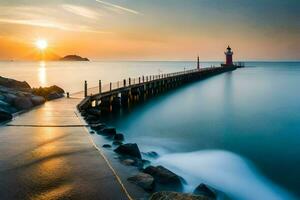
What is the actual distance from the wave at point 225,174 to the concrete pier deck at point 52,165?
8.56 ft

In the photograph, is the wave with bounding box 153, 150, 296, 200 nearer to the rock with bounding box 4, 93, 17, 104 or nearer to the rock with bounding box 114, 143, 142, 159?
the rock with bounding box 114, 143, 142, 159

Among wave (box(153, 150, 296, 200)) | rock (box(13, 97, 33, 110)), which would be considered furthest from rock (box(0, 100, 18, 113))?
wave (box(153, 150, 296, 200))

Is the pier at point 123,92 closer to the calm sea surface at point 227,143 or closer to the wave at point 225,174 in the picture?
the calm sea surface at point 227,143

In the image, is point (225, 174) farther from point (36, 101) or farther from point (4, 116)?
point (36, 101)

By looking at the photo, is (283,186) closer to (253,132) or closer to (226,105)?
(253,132)

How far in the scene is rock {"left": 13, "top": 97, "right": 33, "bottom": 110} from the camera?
16281mm

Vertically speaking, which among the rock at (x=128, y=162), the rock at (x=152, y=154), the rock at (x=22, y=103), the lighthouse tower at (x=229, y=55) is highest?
the lighthouse tower at (x=229, y=55)

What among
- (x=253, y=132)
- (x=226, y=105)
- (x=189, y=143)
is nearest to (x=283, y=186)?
(x=189, y=143)

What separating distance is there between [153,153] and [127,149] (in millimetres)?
2879

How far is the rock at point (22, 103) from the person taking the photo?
16.3m

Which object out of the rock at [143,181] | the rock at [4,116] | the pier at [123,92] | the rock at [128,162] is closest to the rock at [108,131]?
the rock at [128,162]

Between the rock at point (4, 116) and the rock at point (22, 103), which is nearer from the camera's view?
the rock at point (4, 116)

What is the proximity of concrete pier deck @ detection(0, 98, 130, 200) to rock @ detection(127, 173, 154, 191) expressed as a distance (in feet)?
1.19

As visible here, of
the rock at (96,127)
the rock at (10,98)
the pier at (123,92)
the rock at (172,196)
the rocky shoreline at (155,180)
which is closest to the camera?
the rock at (172,196)
